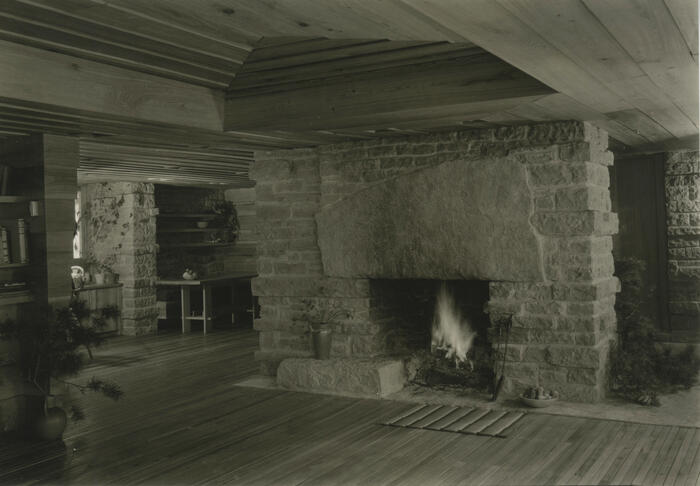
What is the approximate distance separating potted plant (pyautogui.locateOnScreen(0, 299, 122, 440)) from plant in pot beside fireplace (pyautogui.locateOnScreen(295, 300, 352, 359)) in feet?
6.12

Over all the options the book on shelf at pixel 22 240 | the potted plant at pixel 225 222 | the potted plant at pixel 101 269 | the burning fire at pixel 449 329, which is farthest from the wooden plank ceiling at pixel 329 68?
the potted plant at pixel 225 222

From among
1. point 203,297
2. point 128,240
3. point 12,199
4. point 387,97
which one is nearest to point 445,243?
point 387,97

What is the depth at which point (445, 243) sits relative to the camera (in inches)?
221

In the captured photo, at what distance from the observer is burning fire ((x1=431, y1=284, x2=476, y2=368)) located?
20.2ft

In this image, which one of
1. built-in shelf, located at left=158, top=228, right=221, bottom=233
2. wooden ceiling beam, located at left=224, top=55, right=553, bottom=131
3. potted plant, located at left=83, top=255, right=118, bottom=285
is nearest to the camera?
wooden ceiling beam, located at left=224, top=55, right=553, bottom=131

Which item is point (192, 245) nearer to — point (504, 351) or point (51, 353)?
point (51, 353)

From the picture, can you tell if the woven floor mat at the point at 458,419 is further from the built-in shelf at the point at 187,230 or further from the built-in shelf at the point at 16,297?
the built-in shelf at the point at 187,230

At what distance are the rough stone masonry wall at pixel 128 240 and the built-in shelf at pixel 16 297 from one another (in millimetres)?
4643

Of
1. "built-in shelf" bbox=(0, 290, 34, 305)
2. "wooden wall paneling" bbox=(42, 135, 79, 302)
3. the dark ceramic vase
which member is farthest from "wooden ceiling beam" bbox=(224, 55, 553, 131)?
the dark ceramic vase

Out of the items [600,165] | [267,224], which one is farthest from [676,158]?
[267,224]

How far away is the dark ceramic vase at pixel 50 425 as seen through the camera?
465 centimetres

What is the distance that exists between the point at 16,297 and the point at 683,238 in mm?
6407

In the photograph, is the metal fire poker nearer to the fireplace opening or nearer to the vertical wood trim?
the fireplace opening

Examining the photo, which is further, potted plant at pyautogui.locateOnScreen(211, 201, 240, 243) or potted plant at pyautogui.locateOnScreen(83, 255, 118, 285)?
potted plant at pyautogui.locateOnScreen(211, 201, 240, 243)
